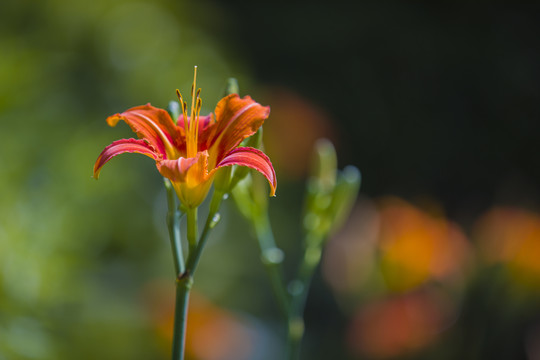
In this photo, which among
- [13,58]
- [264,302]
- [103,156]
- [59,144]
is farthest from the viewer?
[264,302]

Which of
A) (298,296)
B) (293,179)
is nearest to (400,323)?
(298,296)

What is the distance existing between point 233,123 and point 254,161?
0.18ft

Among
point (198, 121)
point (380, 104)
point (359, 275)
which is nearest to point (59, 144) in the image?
point (359, 275)

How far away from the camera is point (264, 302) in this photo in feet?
5.11

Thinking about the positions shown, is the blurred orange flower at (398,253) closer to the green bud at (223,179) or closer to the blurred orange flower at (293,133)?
the green bud at (223,179)

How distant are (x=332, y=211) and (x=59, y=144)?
740 mm

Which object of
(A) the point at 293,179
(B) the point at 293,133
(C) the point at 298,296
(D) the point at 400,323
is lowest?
(D) the point at 400,323

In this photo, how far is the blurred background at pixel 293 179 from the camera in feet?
2.81

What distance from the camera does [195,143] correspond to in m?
0.43

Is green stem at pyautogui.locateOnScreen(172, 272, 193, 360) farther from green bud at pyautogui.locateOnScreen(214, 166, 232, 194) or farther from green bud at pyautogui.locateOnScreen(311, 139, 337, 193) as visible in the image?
green bud at pyautogui.locateOnScreen(311, 139, 337, 193)

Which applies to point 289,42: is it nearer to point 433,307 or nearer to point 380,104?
point 380,104

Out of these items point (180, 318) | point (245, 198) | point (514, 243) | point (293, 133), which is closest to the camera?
point (180, 318)

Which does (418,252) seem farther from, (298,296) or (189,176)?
(189,176)

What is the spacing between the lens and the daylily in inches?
14.4
